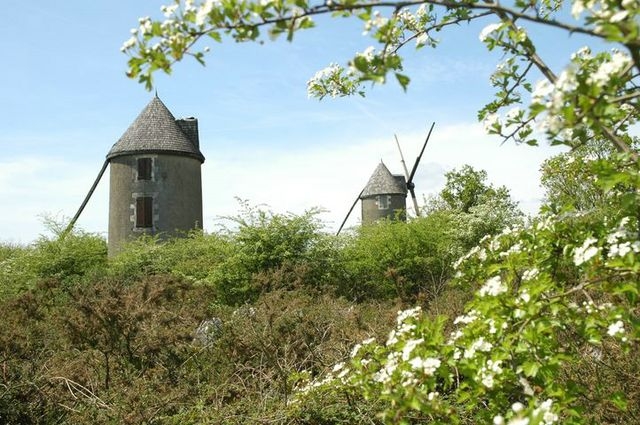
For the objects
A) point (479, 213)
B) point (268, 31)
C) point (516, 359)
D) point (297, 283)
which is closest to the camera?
point (268, 31)

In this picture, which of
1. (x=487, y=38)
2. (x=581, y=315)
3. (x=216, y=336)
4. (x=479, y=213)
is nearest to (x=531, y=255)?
(x=581, y=315)

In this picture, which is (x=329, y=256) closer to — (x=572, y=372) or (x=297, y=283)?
(x=297, y=283)

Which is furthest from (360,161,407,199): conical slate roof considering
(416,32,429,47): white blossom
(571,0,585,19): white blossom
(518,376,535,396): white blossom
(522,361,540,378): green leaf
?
(571,0,585,19): white blossom

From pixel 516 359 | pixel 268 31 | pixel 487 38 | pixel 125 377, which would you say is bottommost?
pixel 125 377

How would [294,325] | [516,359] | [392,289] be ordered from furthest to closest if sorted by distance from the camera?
[392,289], [294,325], [516,359]

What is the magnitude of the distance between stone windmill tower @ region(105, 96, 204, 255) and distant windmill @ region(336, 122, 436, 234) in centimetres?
1357

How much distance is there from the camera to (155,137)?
28859 mm

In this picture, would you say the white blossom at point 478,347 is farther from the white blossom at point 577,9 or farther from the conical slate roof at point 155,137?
the conical slate roof at point 155,137

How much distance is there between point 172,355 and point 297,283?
21.2 ft

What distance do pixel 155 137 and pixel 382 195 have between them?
51.6 feet

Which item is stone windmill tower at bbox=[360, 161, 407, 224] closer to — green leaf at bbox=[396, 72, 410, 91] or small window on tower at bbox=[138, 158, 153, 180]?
small window on tower at bbox=[138, 158, 153, 180]

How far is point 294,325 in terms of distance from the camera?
348 inches

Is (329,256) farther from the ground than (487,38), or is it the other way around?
(487,38)

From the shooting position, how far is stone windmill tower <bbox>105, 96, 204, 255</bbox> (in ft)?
92.9
